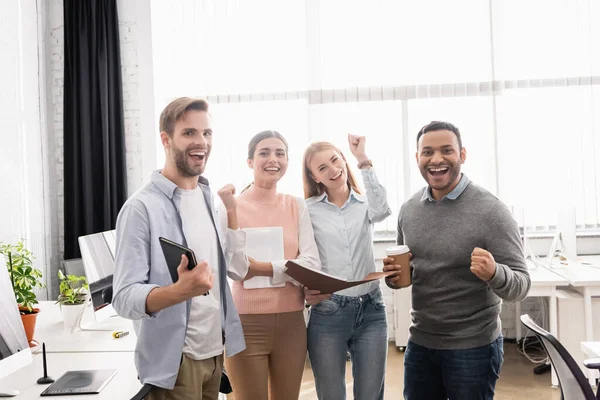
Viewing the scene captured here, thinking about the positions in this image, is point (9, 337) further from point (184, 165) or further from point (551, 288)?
point (551, 288)

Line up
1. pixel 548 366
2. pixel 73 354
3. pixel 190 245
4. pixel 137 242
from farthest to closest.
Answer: pixel 548 366 < pixel 73 354 < pixel 190 245 < pixel 137 242

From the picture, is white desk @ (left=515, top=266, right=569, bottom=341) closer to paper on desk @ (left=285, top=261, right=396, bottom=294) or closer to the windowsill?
the windowsill

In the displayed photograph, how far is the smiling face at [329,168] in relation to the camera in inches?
83.4

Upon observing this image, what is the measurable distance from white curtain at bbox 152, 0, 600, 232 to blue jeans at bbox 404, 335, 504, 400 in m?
2.76

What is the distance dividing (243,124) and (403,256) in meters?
3.07

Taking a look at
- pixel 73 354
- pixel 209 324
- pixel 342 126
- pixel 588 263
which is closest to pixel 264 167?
pixel 209 324

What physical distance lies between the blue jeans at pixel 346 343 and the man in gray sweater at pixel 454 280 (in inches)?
6.7

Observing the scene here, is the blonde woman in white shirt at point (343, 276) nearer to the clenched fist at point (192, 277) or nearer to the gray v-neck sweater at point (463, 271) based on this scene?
the gray v-neck sweater at point (463, 271)

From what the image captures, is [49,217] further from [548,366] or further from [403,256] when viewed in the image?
[548,366]

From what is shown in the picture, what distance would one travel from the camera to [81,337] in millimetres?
2355

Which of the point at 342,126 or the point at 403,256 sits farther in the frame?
the point at 342,126

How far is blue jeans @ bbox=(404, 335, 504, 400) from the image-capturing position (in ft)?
5.59

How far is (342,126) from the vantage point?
14.9 feet

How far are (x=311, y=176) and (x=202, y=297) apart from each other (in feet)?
2.60
